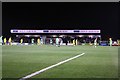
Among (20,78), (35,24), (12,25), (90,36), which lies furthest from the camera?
(90,36)

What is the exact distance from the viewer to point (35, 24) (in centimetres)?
5953

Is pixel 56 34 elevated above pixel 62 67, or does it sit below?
above

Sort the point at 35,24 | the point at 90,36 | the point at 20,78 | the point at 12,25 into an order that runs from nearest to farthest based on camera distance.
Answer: the point at 20,78
the point at 12,25
the point at 35,24
the point at 90,36

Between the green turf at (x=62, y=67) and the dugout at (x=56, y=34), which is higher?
the dugout at (x=56, y=34)

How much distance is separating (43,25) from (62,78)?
53.6 m

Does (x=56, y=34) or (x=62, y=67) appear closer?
(x=62, y=67)

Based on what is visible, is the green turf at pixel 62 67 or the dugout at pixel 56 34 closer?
the green turf at pixel 62 67

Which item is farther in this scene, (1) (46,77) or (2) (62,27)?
(2) (62,27)

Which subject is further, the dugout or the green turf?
the dugout

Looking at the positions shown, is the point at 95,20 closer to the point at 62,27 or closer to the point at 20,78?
the point at 62,27

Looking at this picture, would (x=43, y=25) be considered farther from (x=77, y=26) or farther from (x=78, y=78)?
(x=78, y=78)

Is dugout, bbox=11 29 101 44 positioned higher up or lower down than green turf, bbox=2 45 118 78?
higher up

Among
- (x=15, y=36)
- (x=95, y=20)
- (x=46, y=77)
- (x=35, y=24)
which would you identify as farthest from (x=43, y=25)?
(x=46, y=77)

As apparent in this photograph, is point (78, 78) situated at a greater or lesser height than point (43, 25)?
lesser
